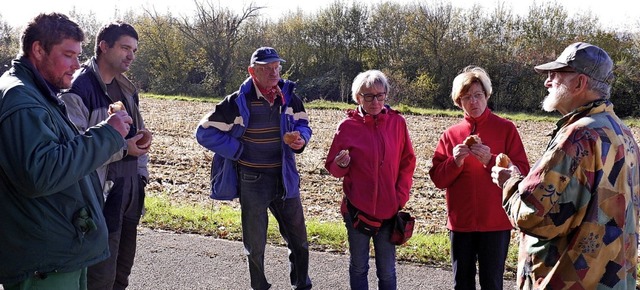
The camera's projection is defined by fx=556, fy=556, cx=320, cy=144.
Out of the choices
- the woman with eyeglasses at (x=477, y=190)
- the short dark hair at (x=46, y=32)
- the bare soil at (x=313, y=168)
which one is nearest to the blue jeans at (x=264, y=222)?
the woman with eyeglasses at (x=477, y=190)

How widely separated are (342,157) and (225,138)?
0.98 metres

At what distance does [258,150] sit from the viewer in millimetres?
4484

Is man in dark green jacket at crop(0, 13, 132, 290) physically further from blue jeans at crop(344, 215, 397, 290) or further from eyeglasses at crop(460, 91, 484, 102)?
eyeglasses at crop(460, 91, 484, 102)

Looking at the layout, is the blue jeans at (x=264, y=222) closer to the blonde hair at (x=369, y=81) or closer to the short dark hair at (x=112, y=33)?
the blonde hair at (x=369, y=81)

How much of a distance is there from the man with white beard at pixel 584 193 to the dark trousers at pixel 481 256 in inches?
46.2

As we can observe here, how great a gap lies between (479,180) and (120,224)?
8.19 ft

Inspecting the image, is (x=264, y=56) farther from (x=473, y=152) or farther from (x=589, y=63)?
(x=589, y=63)

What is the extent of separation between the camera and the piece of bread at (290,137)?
4383mm

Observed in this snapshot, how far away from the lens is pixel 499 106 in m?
30.5

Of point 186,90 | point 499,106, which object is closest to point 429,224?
point 499,106

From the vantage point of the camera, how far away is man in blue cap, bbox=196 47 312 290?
14.6ft

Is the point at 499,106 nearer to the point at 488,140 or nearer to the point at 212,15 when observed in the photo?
the point at 212,15

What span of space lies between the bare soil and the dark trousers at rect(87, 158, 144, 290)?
3594 millimetres

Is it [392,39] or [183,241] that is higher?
[392,39]
